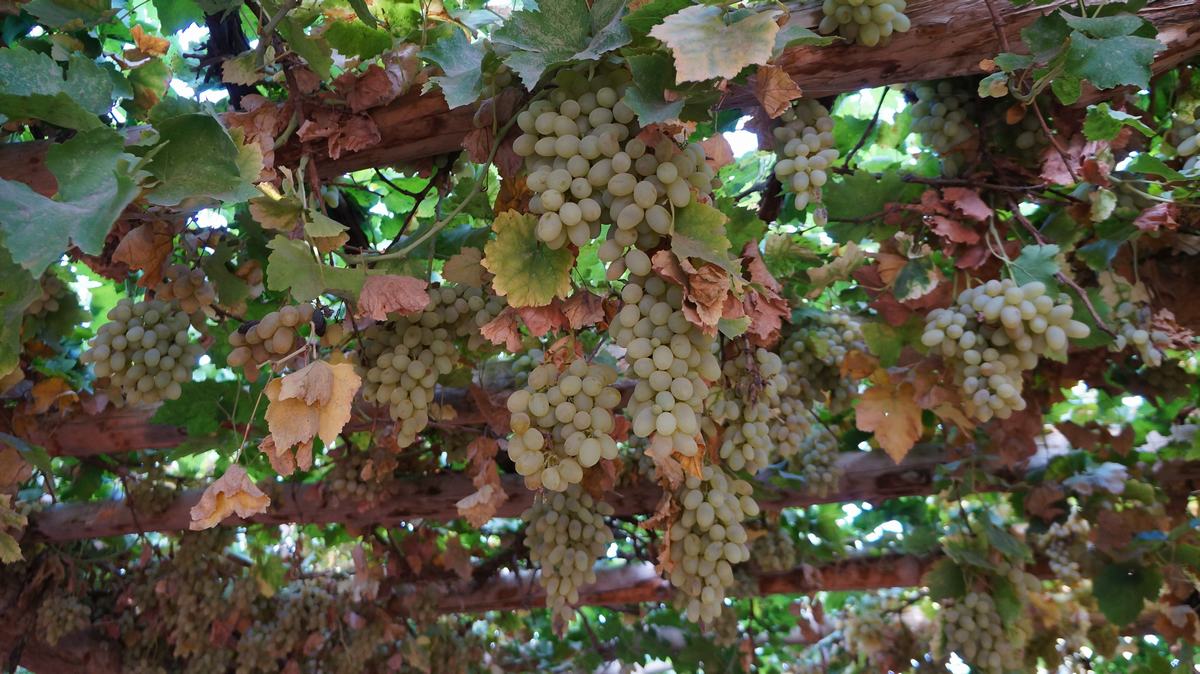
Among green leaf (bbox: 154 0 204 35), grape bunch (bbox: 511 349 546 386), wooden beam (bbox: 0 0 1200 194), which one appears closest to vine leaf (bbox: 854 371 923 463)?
wooden beam (bbox: 0 0 1200 194)

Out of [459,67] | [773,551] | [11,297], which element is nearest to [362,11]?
[459,67]

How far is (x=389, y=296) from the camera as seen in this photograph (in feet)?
4.18

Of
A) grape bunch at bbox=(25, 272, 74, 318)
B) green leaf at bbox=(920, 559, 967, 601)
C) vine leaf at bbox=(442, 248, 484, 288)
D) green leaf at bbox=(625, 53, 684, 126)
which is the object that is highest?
green leaf at bbox=(625, 53, 684, 126)

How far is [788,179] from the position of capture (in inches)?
58.7

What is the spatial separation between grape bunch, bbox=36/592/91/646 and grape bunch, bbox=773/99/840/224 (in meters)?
3.72

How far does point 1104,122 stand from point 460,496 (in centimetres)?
238

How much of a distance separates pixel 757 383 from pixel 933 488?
1.96 m

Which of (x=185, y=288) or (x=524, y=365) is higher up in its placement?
(x=185, y=288)

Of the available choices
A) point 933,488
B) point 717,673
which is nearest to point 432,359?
point 933,488

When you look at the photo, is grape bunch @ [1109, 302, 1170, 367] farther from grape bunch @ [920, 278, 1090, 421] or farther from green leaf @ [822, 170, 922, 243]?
green leaf @ [822, 170, 922, 243]

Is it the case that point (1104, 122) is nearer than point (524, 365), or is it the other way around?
point (1104, 122)

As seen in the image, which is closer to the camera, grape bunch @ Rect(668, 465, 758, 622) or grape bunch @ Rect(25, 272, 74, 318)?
grape bunch @ Rect(668, 465, 758, 622)

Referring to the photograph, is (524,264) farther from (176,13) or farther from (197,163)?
(176,13)

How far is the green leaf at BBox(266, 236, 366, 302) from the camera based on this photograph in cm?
120
